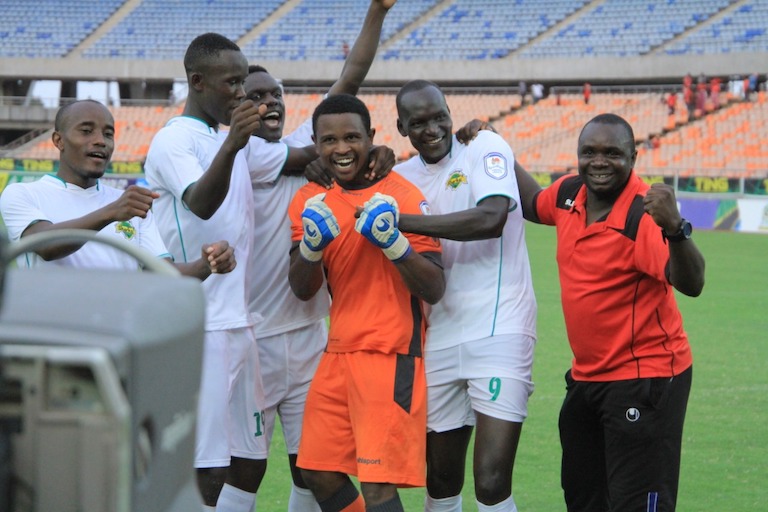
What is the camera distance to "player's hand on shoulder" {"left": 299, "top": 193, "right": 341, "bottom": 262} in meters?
4.04

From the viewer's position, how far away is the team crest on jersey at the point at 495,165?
4.55 meters

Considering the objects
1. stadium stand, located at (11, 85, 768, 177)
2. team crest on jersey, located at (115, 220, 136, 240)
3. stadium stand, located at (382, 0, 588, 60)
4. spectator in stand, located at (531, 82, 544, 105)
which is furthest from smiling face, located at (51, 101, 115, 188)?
stadium stand, located at (382, 0, 588, 60)

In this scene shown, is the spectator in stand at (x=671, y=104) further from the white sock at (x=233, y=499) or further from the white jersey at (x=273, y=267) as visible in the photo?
the white sock at (x=233, y=499)

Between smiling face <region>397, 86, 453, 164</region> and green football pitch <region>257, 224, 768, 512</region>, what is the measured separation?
2.22 meters

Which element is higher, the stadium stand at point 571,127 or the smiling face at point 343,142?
the stadium stand at point 571,127

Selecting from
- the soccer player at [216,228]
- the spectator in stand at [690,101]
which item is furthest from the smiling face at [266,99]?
the spectator in stand at [690,101]

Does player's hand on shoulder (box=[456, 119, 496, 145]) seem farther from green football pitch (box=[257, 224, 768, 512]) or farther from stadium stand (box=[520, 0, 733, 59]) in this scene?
stadium stand (box=[520, 0, 733, 59])

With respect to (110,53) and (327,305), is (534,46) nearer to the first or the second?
(110,53)

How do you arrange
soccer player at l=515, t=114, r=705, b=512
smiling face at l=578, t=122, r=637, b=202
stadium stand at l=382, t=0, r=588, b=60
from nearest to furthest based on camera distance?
soccer player at l=515, t=114, r=705, b=512 < smiling face at l=578, t=122, r=637, b=202 < stadium stand at l=382, t=0, r=588, b=60

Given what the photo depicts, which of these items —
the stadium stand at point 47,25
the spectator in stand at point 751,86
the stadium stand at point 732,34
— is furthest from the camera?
the stadium stand at point 47,25

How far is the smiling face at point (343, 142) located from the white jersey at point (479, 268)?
517 mm

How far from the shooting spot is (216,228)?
4.41 meters

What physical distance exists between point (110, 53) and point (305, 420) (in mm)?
45065

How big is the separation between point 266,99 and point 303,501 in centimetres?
186
